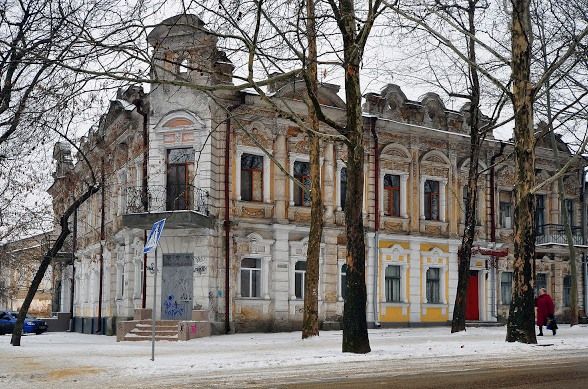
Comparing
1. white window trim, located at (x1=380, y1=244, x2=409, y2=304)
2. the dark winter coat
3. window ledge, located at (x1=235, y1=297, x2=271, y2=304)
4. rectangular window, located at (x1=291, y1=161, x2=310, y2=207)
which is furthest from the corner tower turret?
the dark winter coat

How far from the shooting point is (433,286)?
1489 inches

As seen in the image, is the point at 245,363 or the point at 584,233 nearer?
the point at 245,363

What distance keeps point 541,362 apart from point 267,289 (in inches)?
684

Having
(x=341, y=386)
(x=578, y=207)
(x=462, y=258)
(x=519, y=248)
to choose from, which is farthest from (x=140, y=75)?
(x=578, y=207)

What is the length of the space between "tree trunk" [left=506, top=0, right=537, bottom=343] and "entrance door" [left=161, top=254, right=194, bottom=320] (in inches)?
568

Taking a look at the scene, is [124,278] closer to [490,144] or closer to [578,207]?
[490,144]

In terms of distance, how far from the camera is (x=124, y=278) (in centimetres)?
3484

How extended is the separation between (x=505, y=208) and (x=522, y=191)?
836 inches

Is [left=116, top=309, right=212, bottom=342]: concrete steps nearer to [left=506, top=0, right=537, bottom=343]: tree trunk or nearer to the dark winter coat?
the dark winter coat

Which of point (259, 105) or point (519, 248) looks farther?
point (259, 105)

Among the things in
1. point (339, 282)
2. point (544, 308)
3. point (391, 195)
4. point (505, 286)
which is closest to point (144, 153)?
point (339, 282)

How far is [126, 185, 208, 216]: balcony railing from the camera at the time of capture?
31297 mm

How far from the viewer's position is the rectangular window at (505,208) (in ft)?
134

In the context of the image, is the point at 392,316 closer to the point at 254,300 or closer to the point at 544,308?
the point at 254,300
